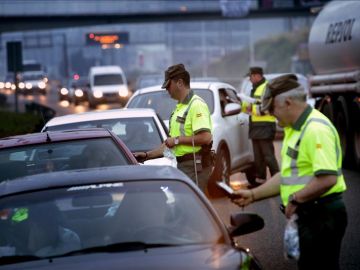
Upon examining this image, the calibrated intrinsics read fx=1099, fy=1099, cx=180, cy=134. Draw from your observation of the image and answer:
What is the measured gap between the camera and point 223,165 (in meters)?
15.8

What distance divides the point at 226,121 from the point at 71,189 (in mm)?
9943

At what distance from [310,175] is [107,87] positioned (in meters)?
51.7

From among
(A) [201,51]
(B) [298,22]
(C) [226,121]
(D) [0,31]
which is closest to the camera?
(C) [226,121]

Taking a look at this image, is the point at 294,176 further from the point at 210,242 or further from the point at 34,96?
the point at 34,96

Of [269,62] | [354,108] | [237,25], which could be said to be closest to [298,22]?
[237,25]

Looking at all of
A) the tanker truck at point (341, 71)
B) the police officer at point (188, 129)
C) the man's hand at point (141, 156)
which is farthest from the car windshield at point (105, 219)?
the tanker truck at point (341, 71)

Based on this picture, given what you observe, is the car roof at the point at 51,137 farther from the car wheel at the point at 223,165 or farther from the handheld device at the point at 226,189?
the car wheel at the point at 223,165

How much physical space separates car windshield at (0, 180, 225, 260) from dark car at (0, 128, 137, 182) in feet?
8.26

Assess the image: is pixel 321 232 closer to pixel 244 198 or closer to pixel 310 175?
pixel 310 175

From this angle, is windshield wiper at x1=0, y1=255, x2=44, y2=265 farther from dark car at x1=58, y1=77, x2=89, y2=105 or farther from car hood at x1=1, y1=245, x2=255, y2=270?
dark car at x1=58, y1=77, x2=89, y2=105

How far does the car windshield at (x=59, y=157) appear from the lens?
9062 millimetres

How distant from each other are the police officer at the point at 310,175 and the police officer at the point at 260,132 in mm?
9748

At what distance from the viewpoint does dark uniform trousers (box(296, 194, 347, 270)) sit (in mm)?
6234

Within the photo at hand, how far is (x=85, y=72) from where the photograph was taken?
183875mm
